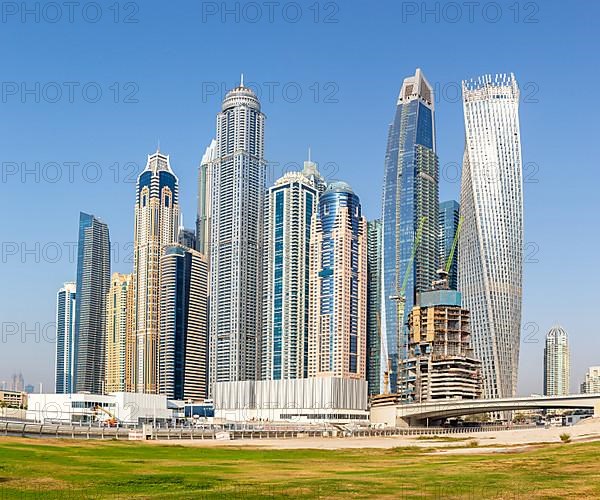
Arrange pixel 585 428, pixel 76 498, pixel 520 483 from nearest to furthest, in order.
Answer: pixel 76 498 < pixel 520 483 < pixel 585 428

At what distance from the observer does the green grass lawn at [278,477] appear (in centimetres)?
5566

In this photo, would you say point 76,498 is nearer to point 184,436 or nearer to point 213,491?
point 213,491

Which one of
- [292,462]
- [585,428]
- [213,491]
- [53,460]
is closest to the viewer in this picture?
[213,491]

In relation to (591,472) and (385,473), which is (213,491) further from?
(591,472)

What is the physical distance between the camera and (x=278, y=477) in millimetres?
67188

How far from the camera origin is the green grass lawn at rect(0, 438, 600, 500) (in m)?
55.7

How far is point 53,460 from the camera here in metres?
79.8

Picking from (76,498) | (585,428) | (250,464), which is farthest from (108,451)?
(585,428)

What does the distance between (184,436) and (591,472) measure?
10214 centimetres

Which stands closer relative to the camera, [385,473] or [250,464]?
[385,473]

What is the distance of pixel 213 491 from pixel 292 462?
3422 centimetres

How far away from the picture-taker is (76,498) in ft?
173

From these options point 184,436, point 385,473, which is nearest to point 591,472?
point 385,473

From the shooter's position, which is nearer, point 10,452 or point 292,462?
point 10,452
